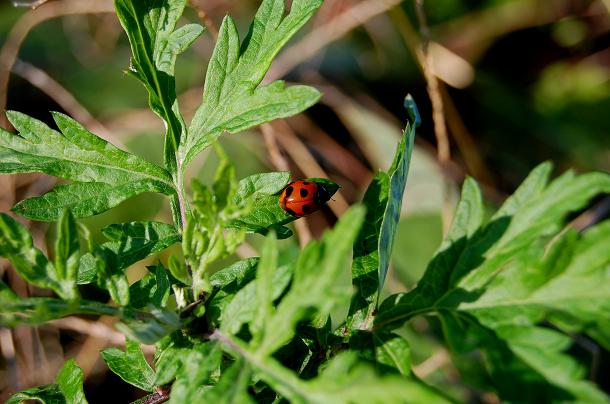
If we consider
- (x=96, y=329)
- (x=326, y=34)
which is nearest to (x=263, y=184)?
(x=96, y=329)

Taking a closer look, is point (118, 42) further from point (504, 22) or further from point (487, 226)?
point (487, 226)

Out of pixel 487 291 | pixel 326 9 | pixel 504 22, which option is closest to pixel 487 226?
pixel 487 291

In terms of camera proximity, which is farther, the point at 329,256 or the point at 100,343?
the point at 100,343

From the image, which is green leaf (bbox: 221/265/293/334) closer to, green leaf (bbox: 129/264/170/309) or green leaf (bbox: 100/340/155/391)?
green leaf (bbox: 129/264/170/309)

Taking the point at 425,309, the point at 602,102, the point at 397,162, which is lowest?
the point at 602,102

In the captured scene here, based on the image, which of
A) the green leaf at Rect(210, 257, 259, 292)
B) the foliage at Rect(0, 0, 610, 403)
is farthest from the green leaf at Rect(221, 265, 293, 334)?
the green leaf at Rect(210, 257, 259, 292)

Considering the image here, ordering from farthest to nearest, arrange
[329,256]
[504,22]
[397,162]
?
[504,22] → [397,162] → [329,256]

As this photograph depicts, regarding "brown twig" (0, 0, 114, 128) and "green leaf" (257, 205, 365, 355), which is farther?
"brown twig" (0, 0, 114, 128)
